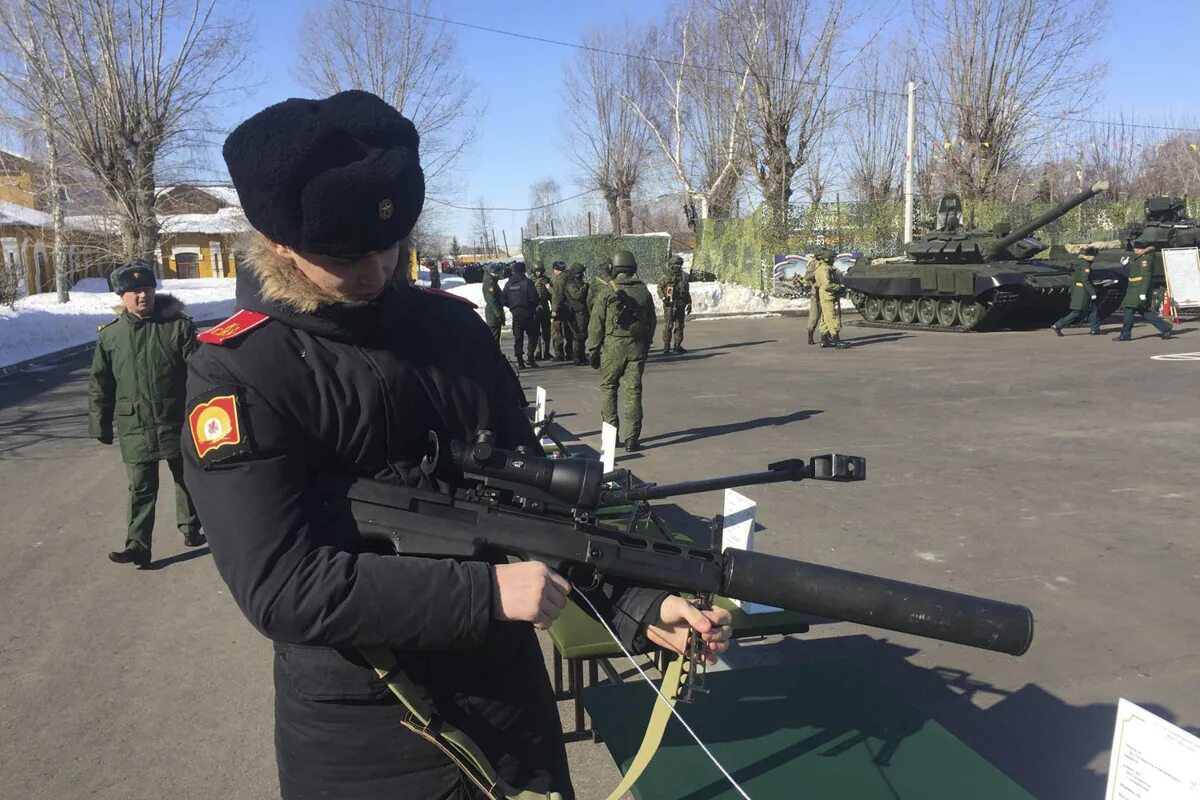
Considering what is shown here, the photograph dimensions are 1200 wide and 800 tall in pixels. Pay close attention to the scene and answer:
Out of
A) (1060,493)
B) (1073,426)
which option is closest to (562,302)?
(1073,426)

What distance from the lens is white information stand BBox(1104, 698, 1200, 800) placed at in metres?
1.83

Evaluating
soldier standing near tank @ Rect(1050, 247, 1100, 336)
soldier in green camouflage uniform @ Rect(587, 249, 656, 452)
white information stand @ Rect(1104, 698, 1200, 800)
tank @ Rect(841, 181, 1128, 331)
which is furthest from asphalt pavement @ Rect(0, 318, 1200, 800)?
tank @ Rect(841, 181, 1128, 331)

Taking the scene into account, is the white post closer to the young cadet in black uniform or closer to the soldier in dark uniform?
the soldier in dark uniform

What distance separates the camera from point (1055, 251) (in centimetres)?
1992

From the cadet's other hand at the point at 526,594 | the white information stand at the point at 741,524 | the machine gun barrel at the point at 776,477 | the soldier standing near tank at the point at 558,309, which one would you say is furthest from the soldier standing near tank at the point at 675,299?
the cadet's other hand at the point at 526,594

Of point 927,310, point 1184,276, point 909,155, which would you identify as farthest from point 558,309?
point 909,155

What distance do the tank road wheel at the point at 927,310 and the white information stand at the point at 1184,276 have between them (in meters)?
4.43

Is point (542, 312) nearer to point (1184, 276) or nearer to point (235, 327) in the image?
point (1184, 276)

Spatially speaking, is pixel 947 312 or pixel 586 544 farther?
pixel 947 312

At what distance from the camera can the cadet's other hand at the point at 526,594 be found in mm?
1394

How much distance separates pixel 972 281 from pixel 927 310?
76.4 inches

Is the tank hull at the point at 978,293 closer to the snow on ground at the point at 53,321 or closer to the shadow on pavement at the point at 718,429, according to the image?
the shadow on pavement at the point at 718,429

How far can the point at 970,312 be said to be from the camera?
715 inches

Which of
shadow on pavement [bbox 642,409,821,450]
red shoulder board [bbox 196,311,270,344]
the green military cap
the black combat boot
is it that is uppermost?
the green military cap
